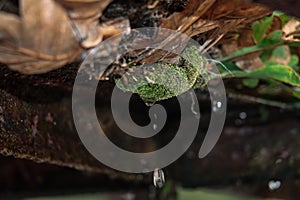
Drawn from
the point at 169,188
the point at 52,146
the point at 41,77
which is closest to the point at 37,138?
the point at 52,146

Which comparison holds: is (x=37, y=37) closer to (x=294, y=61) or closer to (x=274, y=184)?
(x=294, y=61)

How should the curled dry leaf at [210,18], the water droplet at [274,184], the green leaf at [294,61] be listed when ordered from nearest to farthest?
the curled dry leaf at [210,18], the green leaf at [294,61], the water droplet at [274,184]

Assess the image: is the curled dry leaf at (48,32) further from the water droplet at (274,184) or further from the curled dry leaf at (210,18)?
the water droplet at (274,184)

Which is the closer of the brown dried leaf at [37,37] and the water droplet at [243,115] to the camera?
the brown dried leaf at [37,37]

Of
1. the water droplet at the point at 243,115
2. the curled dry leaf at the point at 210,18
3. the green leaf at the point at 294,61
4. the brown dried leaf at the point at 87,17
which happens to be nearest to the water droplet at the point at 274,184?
the water droplet at the point at 243,115

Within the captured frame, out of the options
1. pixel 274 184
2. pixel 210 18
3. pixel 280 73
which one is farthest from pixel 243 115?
pixel 210 18

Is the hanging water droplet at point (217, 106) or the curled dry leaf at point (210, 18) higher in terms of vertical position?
the curled dry leaf at point (210, 18)

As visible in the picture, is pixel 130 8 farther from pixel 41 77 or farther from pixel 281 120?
pixel 281 120
